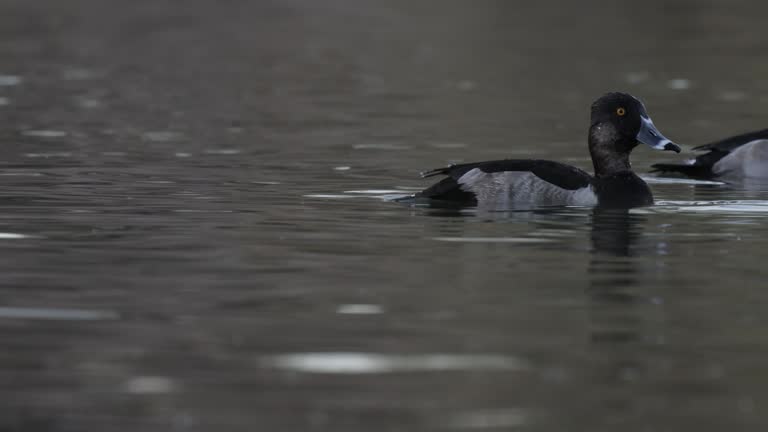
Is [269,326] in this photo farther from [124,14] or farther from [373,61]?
[124,14]

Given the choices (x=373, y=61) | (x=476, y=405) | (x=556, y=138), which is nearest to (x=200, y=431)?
(x=476, y=405)

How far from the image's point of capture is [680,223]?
46.1 ft

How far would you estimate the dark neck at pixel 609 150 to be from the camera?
15.8 meters

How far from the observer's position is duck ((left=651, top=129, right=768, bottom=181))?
18.9 meters

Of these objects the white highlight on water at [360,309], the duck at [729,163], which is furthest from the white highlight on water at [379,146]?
the white highlight on water at [360,309]

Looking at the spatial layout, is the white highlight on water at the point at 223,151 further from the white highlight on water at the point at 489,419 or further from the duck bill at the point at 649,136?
the white highlight on water at the point at 489,419

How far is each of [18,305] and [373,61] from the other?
27.6m

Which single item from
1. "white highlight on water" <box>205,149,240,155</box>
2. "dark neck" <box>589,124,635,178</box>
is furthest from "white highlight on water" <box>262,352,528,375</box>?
"white highlight on water" <box>205,149,240,155</box>

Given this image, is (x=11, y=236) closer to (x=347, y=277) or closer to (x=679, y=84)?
(x=347, y=277)

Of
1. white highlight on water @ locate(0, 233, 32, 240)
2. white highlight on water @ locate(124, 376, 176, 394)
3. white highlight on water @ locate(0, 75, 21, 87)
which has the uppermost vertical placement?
white highlight on water @ locate(0, 75, 21, 87)

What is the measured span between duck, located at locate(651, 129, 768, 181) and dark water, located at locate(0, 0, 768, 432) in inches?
36.1

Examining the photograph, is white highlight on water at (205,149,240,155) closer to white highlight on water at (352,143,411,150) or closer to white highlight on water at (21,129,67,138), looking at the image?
white highlight on water at (352,143,411,150)

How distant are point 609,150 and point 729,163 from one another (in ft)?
12.4

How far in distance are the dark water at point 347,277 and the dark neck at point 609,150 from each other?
23.6 inches
